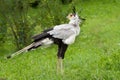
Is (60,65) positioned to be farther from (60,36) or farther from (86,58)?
(86,58)

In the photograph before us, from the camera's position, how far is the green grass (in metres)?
8.65

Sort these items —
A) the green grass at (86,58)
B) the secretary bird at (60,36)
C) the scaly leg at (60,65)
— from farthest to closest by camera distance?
the scaly leg at (60,65), the green grass at (86,58), the secretary bird at (60,36)

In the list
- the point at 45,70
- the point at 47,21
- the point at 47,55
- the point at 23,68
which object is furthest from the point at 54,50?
the point at 45,70

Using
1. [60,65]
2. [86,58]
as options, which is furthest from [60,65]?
[86,58]

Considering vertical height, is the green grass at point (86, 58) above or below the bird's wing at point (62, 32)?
below

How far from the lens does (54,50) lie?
13922 millimetres

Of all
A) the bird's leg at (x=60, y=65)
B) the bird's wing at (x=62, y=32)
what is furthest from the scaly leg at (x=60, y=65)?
the bird's wing at (x=62, y=32)

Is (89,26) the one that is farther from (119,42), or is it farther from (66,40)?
(66,40)

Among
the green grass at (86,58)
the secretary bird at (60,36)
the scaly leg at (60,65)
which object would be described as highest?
the secretary bird at (60,36)

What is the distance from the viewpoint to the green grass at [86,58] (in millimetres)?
8650

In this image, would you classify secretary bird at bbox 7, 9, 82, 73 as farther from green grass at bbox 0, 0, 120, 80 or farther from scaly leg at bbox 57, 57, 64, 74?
green grass at bbox 0, 0, 120, 80

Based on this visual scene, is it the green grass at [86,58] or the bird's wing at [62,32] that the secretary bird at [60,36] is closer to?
the bird's wing at [62,32]

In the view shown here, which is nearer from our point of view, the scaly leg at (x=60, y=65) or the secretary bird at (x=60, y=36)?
the secretary bird at (x=60, y=36)

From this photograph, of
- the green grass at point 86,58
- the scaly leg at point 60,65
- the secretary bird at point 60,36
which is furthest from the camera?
the scaly leg at point 60,65
